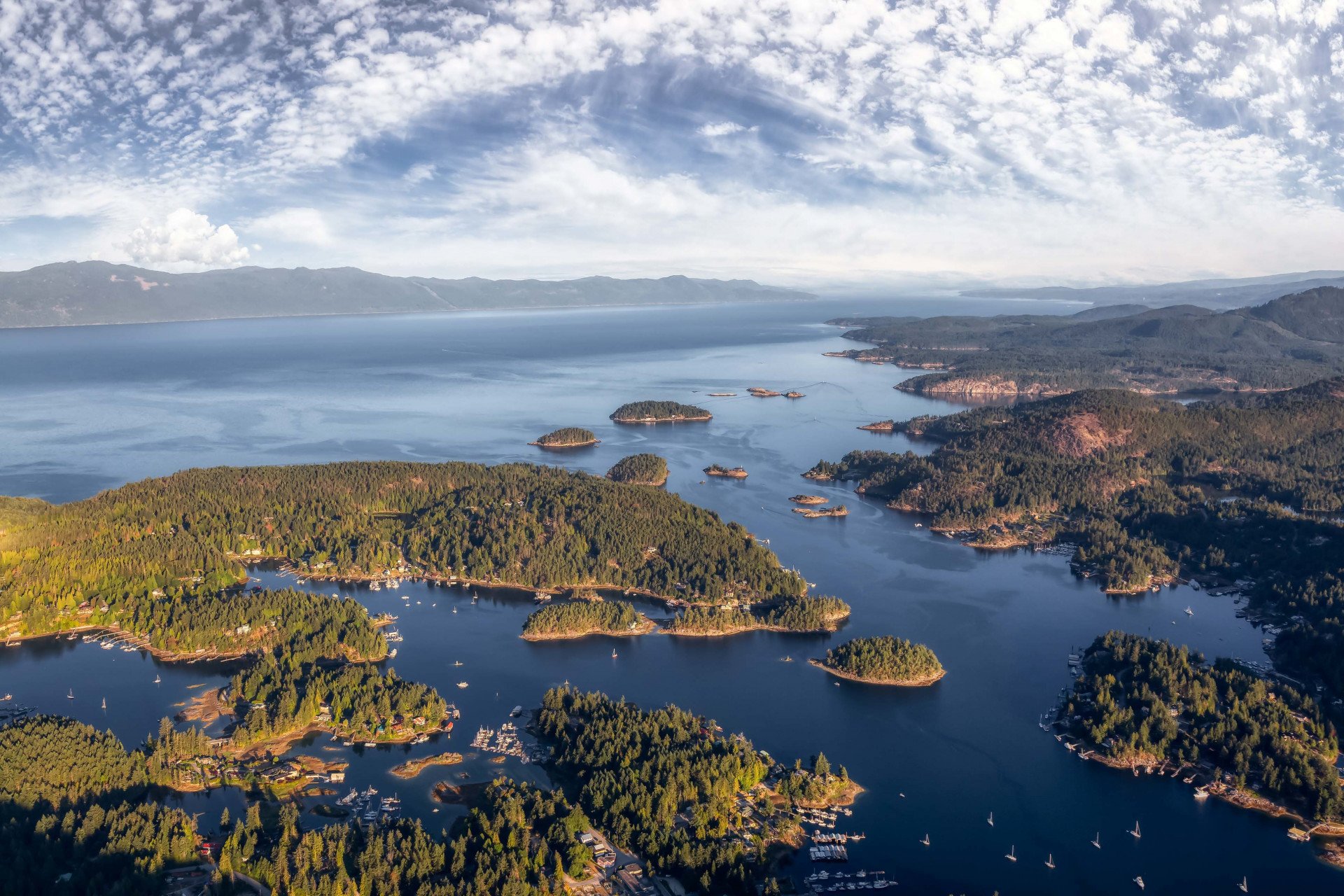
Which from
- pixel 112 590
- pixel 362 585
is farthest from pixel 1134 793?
pixel 112 590

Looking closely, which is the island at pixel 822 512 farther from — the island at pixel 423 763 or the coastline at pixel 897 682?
the island at pixel 423 763

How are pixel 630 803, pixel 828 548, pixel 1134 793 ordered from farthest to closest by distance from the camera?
pixel 828 548 < pixel 1134 793 < pixel 630 803

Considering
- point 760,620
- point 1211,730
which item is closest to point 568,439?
point 760,620

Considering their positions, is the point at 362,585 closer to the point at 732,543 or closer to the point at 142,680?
the point at 142,680

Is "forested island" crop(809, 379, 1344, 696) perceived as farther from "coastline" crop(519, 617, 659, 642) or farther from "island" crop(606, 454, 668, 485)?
"coastline" crop(519, 617, 659, 642)

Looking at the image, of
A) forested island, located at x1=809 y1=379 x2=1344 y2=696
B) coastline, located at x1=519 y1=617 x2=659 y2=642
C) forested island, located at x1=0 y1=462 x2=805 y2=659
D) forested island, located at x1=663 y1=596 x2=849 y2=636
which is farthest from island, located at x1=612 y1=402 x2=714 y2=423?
coastline, located at x1=519 y1=617 x2=659 y2=642

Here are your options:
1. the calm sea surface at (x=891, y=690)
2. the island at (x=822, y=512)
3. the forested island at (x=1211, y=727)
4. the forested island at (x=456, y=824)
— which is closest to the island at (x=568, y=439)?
the calm sea surface at (x=891, y=690)
